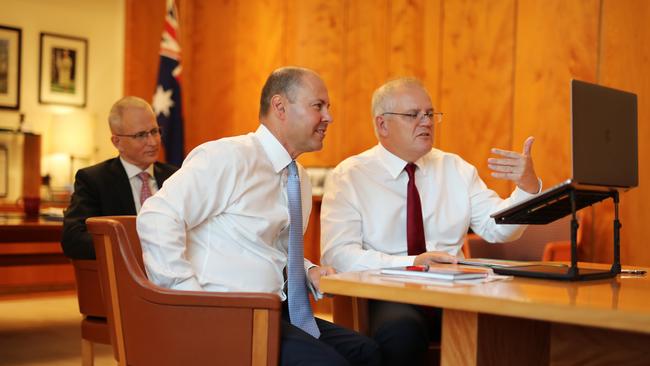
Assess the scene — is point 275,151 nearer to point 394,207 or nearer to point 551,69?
point 394,207

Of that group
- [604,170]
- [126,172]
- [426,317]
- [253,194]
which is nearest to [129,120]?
[126,172]

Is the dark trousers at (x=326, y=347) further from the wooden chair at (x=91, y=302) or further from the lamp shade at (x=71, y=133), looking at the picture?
the lamp shade at (x=71, y=133)

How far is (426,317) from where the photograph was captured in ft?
9.47

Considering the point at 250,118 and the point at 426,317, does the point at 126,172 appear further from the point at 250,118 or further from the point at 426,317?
the point at 250,118

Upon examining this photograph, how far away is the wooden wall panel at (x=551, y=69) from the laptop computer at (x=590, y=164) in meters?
3.22

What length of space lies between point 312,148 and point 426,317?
744 millimetres

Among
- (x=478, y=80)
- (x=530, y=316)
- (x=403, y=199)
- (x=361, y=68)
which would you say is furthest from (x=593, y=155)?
(x=361, y=68)

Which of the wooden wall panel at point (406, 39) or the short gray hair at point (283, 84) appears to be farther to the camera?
the wooden wall panel at point (406, 39)

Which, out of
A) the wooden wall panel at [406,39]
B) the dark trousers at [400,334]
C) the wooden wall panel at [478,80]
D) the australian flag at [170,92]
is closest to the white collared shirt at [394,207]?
the dark trousers at [400,334]

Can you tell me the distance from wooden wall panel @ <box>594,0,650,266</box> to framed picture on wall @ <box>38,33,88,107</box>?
5.59 meters

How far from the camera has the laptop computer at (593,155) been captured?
6.91ft

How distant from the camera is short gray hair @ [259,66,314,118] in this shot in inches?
107

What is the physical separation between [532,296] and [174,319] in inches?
37.8

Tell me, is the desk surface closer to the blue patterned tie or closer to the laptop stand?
the laptop stand
